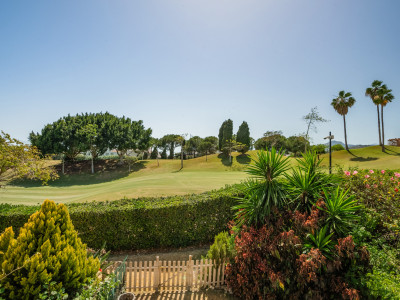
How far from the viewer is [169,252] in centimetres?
857

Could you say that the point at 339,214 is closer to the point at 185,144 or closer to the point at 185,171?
the point at 185,171

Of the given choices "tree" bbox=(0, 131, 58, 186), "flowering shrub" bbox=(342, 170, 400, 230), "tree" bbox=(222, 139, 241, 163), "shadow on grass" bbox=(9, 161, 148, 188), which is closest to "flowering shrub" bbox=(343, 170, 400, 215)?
"flowering shrub" bbox=(342, 170, 400, 230)

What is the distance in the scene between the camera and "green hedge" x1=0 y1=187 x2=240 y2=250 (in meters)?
8.37

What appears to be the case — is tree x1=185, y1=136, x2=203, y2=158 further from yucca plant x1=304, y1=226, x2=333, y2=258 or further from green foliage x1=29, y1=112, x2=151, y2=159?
yucca plant x1=304, y1=226, x2=333, y2=258

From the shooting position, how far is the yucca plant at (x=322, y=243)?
467 cm

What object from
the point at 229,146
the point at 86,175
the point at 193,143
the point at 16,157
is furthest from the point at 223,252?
Answer: the point at 193,143

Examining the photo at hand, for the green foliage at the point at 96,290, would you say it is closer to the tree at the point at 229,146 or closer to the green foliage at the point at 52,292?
the green foliage at the point at 52,292

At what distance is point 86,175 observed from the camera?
3431cm

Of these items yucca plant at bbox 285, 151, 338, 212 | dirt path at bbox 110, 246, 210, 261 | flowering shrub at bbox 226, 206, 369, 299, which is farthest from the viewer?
dirt path at bbox 110, 246, 210, 261

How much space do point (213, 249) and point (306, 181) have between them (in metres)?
3.56

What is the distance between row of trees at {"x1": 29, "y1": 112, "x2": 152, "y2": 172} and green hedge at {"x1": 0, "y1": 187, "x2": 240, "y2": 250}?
92.7 ft

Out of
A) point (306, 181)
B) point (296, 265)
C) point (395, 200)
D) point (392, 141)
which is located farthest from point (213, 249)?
point (392, 141)

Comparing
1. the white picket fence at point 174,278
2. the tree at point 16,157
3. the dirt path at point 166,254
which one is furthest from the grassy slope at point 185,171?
the white picket fence at point 174,278

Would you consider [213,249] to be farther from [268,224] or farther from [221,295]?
[268,224]
